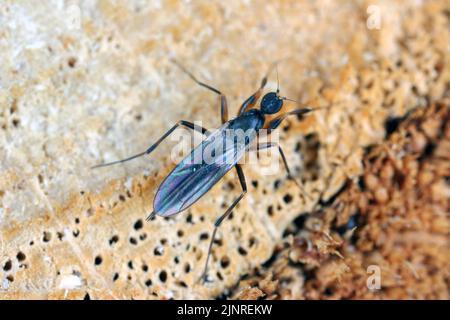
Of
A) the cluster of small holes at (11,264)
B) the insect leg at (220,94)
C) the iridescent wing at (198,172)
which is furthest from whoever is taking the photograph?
the insect leg at (220,94)

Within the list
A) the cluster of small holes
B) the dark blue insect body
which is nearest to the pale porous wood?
the cluster of small holes

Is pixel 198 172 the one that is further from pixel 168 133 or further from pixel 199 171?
pixel 168 133

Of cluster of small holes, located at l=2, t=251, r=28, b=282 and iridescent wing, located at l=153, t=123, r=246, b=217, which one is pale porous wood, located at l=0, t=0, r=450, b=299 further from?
iridescent wing, located at l=153, t=123, r=246, b=217

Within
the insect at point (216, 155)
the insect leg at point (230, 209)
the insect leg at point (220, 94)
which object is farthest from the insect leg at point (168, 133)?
the insect leg at point (230, 209)

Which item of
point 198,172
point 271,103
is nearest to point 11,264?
point 198,172

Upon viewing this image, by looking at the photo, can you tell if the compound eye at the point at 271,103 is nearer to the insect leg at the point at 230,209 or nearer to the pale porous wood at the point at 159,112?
the pale porous wood at the point at 159,112
